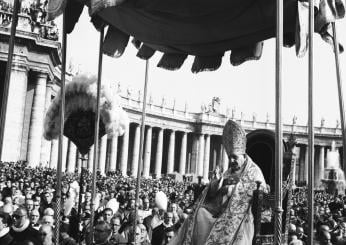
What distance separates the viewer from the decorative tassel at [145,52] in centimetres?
936

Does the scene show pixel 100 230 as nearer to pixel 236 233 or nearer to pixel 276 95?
pixel 236 233

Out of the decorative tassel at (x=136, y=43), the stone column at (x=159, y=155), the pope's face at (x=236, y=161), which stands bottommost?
the pope's face at (x=236, y=161)

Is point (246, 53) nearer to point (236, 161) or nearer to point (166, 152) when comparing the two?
point (236, 161)

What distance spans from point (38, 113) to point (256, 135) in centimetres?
2724

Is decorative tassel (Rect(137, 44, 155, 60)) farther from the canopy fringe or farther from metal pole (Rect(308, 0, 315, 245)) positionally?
metal pole (Rect(308, 0, 315, 245))

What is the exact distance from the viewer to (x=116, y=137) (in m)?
12.5

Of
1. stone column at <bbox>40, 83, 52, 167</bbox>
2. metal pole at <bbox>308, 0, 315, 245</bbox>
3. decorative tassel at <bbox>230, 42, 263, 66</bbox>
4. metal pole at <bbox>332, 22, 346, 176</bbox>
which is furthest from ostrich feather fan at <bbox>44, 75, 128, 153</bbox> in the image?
stone column at <bbox>40, 83, 52, 167</bbox>

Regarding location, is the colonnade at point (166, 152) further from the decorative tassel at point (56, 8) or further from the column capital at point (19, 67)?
the decorative tassel at point (56, 8)

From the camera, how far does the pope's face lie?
789 cm

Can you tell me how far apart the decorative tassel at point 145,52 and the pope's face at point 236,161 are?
105 inches

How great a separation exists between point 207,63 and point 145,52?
1.18 m

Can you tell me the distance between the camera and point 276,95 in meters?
5.68

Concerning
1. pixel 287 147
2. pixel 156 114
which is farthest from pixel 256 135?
pixel 156 114

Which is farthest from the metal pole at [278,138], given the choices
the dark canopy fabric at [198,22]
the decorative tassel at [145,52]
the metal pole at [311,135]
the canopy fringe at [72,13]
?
the decorative tassel at [145,52]
